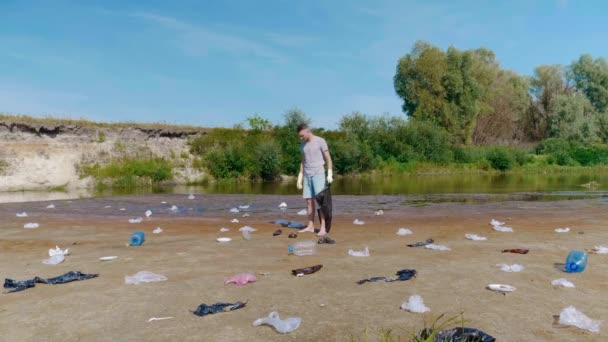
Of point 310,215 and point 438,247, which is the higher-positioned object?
point 310,215

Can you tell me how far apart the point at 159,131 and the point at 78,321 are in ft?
134

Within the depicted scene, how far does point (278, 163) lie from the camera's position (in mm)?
39844

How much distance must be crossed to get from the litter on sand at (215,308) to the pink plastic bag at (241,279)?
2.55 ft

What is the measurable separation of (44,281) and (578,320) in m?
5.77

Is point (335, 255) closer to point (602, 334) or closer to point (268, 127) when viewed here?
point (602, 334)

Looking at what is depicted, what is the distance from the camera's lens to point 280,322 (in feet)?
13.4

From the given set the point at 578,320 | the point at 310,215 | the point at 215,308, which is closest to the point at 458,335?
the point at 578,320

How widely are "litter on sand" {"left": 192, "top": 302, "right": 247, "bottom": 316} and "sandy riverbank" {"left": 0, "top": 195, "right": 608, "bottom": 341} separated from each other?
109mm

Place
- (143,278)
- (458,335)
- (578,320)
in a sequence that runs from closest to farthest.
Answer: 1. (458,335)
2. (578,320)
3. (143,278)

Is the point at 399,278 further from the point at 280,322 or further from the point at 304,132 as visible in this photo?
the point at 304,132

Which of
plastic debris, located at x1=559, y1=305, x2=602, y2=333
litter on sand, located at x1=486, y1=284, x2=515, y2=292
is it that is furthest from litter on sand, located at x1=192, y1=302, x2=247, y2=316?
plastic debris, located at x1=559, y1=305, x2=602, y2=333

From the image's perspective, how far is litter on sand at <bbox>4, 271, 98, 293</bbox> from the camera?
18.7 feet

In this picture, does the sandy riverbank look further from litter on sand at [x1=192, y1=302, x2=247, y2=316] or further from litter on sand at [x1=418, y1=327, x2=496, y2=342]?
litter on sand at [x1=418, y1=327, x2=496, y2=342]

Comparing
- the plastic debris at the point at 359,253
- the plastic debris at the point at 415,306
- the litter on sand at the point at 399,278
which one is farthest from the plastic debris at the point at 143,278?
the plastic debris at the point at 415,306
